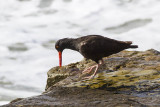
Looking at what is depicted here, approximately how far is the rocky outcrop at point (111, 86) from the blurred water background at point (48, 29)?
19.1 feet

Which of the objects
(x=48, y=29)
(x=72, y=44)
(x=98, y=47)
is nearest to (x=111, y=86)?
(x=98, y=47)

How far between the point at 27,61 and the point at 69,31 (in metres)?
3.04

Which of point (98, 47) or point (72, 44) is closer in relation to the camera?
point (98, 47)

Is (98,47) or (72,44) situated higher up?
(72,44)

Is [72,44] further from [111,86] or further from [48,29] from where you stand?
[48,29]

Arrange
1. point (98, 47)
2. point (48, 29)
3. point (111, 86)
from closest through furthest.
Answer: point (111, 86) → point (98, 47) → point (48, 29)

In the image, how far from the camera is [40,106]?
5.00m

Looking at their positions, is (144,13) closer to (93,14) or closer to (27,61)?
(93,14)

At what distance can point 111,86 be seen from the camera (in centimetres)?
586

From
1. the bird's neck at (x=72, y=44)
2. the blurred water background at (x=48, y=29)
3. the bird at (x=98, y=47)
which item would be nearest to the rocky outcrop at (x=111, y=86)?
the bird at (x=98, y=47)

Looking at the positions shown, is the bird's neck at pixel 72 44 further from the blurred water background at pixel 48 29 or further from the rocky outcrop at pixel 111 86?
the blurred water background at pixel 48 29

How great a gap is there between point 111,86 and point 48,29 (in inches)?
494

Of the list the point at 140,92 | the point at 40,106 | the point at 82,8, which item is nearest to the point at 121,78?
the point at 140,92

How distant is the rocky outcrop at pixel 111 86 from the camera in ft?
16.9
